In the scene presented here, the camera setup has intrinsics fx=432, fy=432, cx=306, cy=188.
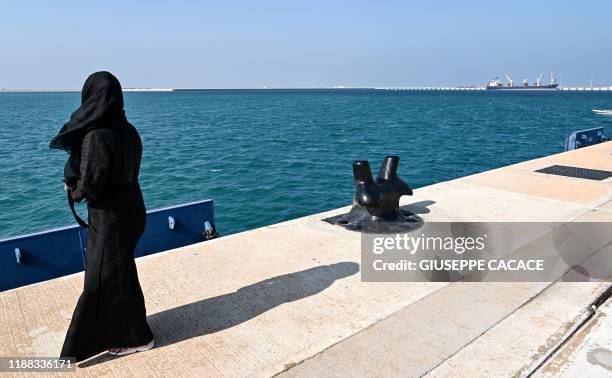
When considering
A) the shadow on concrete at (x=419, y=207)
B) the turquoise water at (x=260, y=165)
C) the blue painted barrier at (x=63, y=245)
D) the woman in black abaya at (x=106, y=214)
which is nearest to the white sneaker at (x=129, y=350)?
the woman in black abaya at (x=106, y=214)

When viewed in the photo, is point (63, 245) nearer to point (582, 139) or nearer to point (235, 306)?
point (235, 306)

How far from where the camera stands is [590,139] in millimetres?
17281

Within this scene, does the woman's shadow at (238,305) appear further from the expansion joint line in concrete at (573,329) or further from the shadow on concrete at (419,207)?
the shadow on concrete at (419,207)

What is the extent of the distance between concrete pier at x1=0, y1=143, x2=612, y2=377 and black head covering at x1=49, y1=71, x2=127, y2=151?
167 centimetres

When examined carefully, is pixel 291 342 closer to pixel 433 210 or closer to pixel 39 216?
pixel 433 210

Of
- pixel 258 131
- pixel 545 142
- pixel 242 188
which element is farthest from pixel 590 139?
pixel 258 131

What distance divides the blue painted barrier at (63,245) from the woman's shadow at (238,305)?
7.47 ft

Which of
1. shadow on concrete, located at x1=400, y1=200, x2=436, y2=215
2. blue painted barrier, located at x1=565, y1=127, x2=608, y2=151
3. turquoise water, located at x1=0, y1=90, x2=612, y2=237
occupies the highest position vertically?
blue painted barrier, located at x1=565, y1=127, x2=608, y2=151

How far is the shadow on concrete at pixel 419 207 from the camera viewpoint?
6.89m

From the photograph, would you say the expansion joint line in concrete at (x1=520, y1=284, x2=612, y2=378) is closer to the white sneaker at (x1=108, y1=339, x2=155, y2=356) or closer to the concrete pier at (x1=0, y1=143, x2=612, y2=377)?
the concrete pier at (x1=0, y1=143, x2=612, y2=377)

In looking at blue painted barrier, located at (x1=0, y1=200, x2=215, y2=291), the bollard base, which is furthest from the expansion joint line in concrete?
blue painted barrier, located at (x1=0, y1=200, x2=215, y2=291)

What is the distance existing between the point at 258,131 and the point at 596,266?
3200cm

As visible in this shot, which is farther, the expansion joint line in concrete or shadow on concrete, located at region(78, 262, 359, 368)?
shadow on concrete, located at region(78, 262, 359, 368)

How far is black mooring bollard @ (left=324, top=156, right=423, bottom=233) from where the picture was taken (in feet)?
19.9
